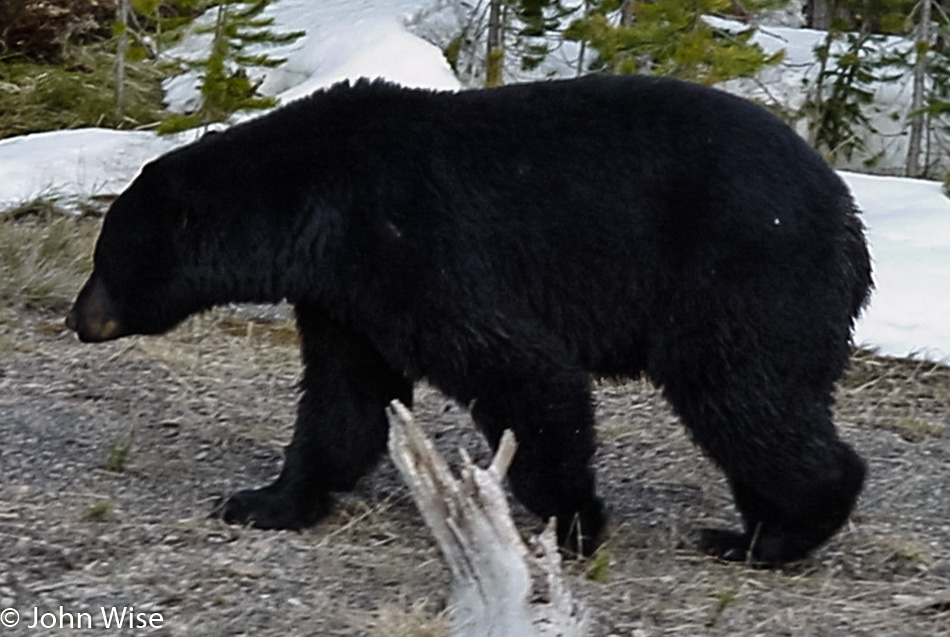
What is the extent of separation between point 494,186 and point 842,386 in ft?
9.97

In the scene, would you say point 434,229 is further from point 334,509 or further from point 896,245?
point 896,245

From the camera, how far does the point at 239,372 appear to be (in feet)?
21.7

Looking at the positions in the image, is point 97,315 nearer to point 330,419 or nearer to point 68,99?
point 330,419

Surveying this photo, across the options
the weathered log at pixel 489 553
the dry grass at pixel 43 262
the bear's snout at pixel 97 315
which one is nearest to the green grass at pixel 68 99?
the dry grass at pixel 43 262

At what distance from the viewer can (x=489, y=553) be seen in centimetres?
325

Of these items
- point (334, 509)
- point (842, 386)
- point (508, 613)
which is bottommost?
point (842, 386)

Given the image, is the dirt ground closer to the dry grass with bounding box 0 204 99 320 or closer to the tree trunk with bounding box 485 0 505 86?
the dry grass with bounding box 0 204 99 320

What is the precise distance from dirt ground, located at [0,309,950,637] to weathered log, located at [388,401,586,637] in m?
0.28

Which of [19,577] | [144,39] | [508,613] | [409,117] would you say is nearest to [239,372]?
[409,117]

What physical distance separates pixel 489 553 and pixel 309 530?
155cm

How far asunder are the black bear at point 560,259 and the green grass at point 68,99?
286 inches

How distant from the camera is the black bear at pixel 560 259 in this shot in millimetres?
4355

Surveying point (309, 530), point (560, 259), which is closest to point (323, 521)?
point (309, 530)

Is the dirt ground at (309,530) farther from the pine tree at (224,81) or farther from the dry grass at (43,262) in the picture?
the pine tree at (224,81)
